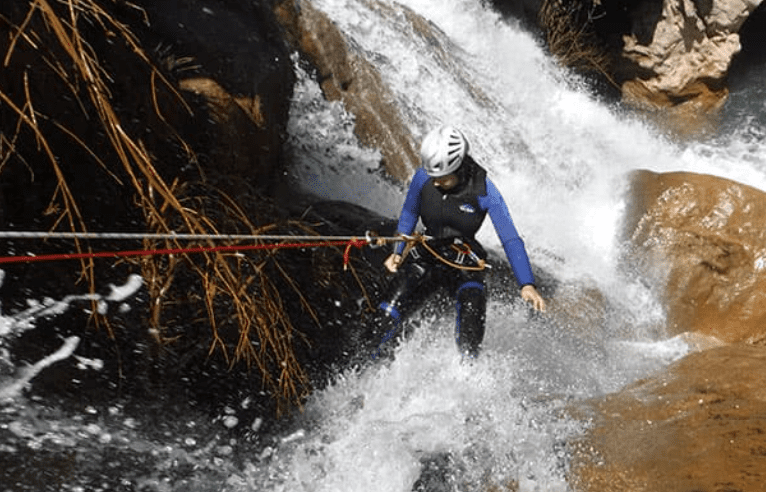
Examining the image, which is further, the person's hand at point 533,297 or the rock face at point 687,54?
the rock face at point 687,54

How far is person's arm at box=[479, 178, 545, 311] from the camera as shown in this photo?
12.3 feet

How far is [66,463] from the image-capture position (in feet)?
9.24

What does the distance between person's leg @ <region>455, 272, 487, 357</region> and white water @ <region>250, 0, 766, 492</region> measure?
0.18 m

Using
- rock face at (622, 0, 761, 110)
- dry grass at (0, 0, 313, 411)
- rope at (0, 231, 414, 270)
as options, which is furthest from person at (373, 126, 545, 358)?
rock face at (622, 0, 761, 110)

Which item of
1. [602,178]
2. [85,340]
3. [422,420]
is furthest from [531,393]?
[602,178]

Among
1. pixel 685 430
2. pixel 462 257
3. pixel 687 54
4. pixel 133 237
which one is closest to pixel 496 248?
pixel 462 257

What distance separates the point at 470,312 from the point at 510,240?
481 millimetres

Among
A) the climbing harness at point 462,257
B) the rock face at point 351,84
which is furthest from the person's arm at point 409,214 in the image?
the rock face at point 351,84

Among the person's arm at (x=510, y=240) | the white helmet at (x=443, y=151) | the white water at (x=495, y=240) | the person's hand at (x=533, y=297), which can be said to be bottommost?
the white water at (x=495, y=240)

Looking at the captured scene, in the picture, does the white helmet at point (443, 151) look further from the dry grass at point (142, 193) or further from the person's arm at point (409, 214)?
the dry grass at point (142, 193)

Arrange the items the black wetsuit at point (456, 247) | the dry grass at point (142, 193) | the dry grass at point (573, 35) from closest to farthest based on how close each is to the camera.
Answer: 1. the dry grass at point (142, 193)
2. the black wetsuit at point (456, 247)
3. the dry grass at point (573, 35)

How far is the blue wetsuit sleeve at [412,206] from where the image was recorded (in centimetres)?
404

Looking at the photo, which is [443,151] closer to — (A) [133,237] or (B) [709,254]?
(A) [133,237]

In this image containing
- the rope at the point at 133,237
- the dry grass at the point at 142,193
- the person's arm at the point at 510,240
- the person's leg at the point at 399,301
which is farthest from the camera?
the person's leg at the point at 399,301
